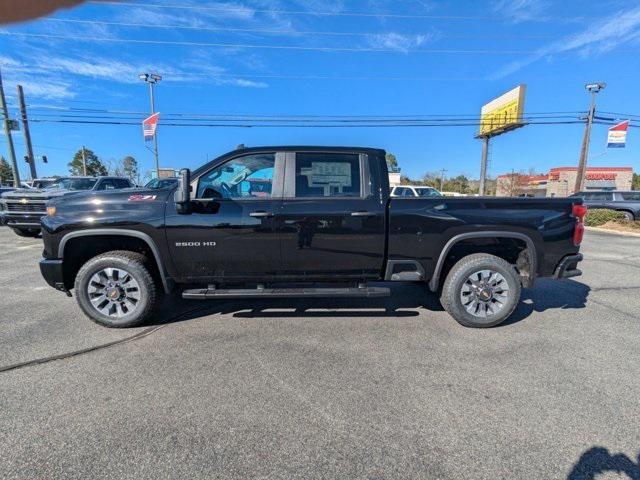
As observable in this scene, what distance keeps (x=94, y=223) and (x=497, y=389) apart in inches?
164

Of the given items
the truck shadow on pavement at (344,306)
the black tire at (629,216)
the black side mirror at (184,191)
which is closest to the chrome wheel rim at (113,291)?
the truck shadow on pavement at (344,306)

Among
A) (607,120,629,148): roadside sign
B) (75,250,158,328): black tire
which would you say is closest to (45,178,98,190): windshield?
(75,250,158,328): black tire

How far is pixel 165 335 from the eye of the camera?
3695 millimetres

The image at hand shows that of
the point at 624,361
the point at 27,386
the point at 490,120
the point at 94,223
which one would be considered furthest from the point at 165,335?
the point at 490,120

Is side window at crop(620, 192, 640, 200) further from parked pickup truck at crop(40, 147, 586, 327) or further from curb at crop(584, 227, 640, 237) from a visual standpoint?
parked pickup truck at crop(40, 147, 586, 327)

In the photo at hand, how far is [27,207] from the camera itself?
9.62 metres

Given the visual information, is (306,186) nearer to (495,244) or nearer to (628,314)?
(495,244)

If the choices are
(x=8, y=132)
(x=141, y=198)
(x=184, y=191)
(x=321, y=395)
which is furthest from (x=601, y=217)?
(x=8, y=132)

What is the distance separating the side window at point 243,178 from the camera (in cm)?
385

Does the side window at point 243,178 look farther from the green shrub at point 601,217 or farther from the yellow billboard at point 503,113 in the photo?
the yellow billboard at point 503,113

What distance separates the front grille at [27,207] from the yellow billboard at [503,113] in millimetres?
27507

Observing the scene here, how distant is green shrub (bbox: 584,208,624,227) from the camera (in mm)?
15008

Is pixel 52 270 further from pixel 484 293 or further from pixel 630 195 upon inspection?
pixel 630 195

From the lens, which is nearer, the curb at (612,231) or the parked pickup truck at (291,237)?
the parked pickup truck at (291,237)
